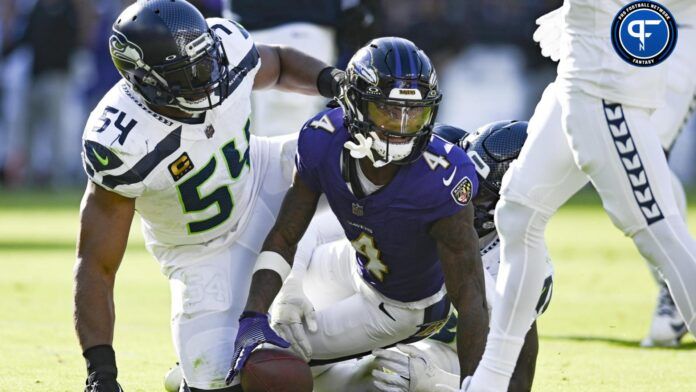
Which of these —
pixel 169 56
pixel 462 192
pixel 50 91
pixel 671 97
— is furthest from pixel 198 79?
pixel 50 91

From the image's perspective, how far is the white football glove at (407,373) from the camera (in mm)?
4398

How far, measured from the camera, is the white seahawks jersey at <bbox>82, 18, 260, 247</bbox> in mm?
4379

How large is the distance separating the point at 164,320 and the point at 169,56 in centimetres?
256

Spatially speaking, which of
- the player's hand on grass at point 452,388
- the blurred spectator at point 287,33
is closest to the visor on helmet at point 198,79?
the player's hand on grass at point 452,388

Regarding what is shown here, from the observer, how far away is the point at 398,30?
1538cm

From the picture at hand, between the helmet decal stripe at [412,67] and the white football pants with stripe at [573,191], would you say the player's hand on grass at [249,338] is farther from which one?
the helmet decal stripe at [412,67]

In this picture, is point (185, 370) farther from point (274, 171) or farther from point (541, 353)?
point (541, 353)

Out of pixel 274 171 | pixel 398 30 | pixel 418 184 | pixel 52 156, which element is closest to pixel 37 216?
pixel 52 156

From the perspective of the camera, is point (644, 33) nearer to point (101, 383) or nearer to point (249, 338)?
point (249, 338)

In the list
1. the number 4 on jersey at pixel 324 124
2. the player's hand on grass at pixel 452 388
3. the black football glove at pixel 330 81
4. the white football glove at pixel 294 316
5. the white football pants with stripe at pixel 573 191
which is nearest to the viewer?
the white football pants with stripe at pixel 573 191

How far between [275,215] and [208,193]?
0.43 m

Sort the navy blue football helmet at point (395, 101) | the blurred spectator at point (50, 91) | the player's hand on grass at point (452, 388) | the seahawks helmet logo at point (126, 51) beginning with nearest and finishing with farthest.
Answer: the player's hand on grass at point (452, 388) < the navy blue football helmet at point (395, 101) < the seahawks helmet logo at point (126, 51) < the blurred spectator at point (50, 91)

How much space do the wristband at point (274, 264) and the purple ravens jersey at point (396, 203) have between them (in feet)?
0.89

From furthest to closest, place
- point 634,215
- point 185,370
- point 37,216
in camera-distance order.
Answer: point 37,216 < point 185,370 < point 634,215
